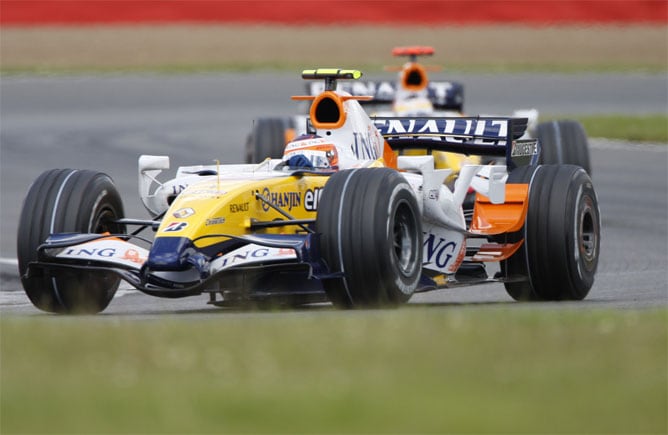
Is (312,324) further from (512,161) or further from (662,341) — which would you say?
(512,161)

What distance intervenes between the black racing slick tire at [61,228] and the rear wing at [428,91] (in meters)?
8.90

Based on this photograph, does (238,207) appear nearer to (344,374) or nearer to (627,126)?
(344,374)

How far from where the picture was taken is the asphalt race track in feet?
40.5

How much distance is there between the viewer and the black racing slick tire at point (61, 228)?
31.9 feet

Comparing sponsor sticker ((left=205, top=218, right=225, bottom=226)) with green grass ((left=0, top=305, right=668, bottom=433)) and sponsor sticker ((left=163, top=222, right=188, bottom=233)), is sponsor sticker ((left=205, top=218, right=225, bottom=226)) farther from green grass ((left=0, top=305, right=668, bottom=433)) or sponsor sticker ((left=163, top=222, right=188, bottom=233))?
green grass ((left=0, top=305, right=668, bottom=433))

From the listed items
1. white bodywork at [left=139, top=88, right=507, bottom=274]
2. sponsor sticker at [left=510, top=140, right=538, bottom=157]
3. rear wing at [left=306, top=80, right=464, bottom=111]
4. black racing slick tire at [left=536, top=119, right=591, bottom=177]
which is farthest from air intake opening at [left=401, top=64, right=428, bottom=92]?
white bodywork at [left=139, top=88, right=507, bottom=274]

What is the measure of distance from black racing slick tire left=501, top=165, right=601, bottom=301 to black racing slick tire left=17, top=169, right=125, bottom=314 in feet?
9.98

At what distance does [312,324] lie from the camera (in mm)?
7566

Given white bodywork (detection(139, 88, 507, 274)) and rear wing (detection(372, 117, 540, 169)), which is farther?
rear wing (detection(372, 117, 540, 169))

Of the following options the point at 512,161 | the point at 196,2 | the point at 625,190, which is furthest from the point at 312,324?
the point at 196,2

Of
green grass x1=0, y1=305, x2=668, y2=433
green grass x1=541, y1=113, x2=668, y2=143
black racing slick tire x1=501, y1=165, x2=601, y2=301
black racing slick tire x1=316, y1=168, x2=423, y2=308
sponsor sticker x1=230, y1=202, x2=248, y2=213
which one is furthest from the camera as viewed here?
green grass x1=541, y1=113, x2=668, y2=143

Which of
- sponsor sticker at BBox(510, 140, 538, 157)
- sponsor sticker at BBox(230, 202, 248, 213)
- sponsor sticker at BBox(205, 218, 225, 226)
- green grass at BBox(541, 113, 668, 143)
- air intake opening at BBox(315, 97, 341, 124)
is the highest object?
air intake opening at BBox(315, 97, 341, 124)

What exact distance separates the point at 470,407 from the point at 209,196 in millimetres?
4299

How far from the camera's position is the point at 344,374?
6.17 meters
